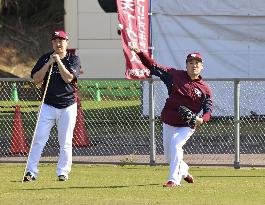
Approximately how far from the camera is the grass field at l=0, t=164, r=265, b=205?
11.3m

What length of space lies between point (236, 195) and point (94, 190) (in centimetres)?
179

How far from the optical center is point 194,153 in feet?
59.7

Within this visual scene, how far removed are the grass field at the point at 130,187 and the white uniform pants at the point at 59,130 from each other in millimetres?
285

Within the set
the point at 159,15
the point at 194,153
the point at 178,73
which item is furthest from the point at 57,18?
the point at 178,73

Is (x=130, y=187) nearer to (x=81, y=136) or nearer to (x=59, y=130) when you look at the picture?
(x=59, y=130)

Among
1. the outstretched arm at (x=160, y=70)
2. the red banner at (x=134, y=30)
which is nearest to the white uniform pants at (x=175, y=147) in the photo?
the outstretched arm at (x=160, y=70)

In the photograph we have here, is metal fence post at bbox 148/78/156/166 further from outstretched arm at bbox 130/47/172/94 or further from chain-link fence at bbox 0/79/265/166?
outstretched arm at bbox 130/47/172/94

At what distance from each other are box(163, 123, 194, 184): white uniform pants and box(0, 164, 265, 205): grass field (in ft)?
0.64

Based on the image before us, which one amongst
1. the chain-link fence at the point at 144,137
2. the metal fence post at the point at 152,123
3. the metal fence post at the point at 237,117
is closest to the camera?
the metal fence post at the point at 237,117

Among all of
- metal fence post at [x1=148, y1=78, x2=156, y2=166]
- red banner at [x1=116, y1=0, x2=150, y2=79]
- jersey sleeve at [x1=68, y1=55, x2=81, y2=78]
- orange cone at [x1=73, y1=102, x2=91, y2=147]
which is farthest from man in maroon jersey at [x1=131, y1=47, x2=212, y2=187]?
red banner at [x1=116, y1=0, x2=150, y2=79]

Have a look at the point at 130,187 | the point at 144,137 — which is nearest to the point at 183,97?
the point at 130,187

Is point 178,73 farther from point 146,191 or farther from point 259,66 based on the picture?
point 259,66

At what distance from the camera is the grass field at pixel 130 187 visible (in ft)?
37.2

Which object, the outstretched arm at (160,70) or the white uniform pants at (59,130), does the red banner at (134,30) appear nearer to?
the white uniform pants at (59,130)
